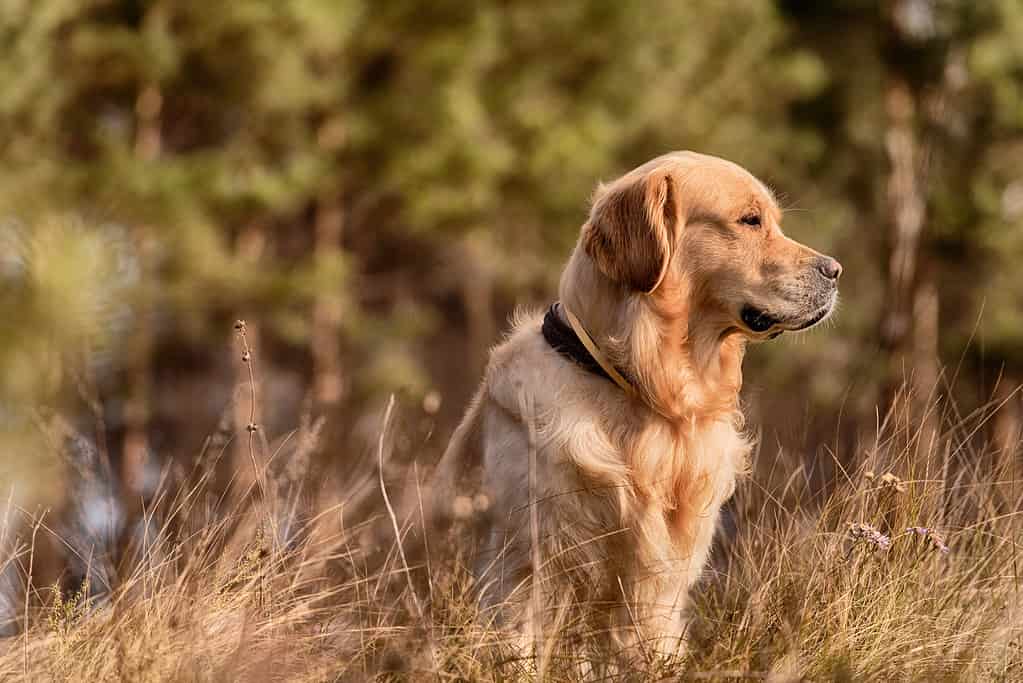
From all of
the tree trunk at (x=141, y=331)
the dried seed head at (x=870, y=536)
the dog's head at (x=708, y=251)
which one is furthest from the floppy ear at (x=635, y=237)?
the tree trunk at (x=141, y=331)

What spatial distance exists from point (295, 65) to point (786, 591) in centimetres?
1040

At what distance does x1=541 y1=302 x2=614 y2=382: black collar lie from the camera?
3.33 meters

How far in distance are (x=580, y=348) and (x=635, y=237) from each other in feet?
1.11

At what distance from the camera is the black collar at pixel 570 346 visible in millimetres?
3326

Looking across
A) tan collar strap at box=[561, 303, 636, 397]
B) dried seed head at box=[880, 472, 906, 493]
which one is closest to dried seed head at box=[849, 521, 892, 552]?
dried seed head at box=[880, 472, 906, 493]

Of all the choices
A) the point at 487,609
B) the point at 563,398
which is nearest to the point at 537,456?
the point at 563,398

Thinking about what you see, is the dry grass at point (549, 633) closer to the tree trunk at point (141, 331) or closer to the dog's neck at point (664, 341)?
the dog's neck at point (664, 341)

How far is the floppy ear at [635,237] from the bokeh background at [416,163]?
512cm

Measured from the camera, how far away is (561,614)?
2.76m

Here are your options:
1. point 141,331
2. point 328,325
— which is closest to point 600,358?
point 141,331

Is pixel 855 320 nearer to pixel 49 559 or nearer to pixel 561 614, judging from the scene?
pixel 49 559

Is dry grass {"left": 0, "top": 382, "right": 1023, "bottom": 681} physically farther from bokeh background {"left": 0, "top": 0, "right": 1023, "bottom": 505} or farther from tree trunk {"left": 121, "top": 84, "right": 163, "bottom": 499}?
tree trunk {"left": 121, "top": 84, "right": 163, "bottom": 499}

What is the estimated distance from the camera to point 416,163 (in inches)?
516

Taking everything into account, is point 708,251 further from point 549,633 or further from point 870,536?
point 549,633
